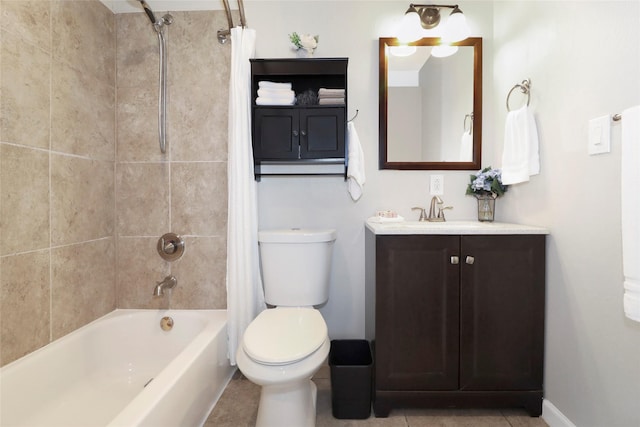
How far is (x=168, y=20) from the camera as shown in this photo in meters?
1.71

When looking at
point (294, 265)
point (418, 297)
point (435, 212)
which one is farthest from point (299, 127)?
point (418, 297)

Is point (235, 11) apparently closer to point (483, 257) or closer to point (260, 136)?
point (260, 136)

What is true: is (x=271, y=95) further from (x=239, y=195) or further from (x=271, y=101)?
(x=239, y=195)

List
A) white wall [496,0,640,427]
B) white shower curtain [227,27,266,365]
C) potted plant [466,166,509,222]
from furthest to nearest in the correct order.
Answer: potted plant [466,166,509,222] < white shower curtain [227,27,266,365] < white wall [496,0,640,427]

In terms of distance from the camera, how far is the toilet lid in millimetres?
1158

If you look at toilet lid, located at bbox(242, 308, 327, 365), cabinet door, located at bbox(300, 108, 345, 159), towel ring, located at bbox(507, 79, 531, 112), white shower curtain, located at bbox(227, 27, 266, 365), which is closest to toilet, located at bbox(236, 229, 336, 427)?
toilet lid, located at bbox(242, 308, 327, 365)

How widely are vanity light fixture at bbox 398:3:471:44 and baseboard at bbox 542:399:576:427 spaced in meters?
1.98

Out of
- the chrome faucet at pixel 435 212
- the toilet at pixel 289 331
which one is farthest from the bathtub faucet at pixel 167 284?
the chrome faucet at pixel 435 212

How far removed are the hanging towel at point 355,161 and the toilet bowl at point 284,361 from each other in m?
0.77

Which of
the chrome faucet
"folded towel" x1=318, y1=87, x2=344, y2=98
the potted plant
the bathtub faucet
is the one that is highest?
"folded towel" x1=318, y1=87, x2=344, y2=98

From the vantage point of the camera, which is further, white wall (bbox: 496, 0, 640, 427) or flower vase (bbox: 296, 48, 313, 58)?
flower vase (bbox: 296, 48, 313, 58)

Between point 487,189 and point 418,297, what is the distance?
82 cm

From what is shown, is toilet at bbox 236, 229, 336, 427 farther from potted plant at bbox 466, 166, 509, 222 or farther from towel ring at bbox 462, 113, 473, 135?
towel ring at bbox 462, 113, 473, 135

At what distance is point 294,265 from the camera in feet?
5.42
